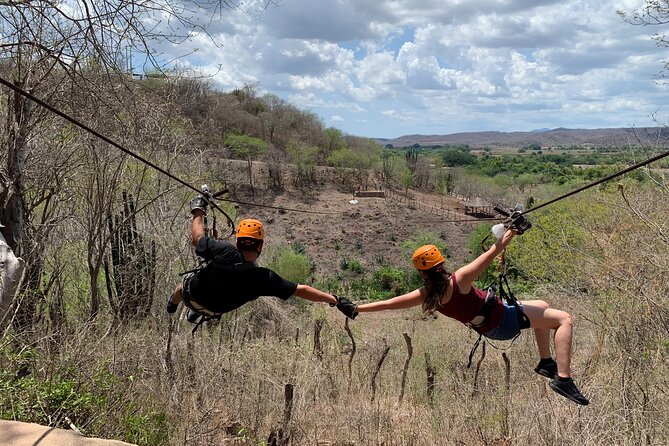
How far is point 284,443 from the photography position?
6098 mm

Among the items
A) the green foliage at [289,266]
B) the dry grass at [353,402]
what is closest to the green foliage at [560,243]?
the dry grass at [353,402]

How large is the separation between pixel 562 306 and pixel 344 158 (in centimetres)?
5492

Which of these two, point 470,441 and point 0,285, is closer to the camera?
point 0,285

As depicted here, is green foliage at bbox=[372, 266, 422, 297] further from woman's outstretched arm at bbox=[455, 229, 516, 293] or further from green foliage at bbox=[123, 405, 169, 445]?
woman's outstretched arm at bbox=[455, 229, 516, 293]

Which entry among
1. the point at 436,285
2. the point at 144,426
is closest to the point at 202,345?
the point at 144,426

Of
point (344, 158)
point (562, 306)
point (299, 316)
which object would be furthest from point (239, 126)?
point (562, 306)

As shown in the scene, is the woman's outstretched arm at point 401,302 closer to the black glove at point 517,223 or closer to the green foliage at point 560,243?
the black glove at point 517,223

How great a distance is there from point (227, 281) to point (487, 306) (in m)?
2.24

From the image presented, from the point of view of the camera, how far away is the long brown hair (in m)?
4.42

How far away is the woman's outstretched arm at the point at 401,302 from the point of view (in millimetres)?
4562

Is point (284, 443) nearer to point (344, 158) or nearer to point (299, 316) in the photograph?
point (299, 316)

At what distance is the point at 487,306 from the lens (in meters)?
4.58

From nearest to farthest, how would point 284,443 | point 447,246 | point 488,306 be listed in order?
point 488,306 < point 284,443 < point 447,246

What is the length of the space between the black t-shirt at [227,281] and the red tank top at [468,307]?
4.43 ft
